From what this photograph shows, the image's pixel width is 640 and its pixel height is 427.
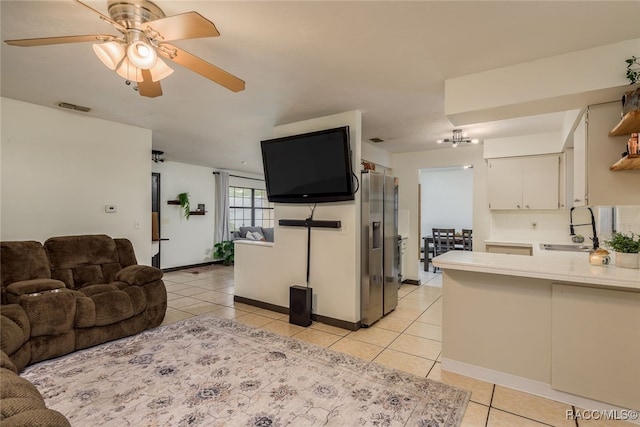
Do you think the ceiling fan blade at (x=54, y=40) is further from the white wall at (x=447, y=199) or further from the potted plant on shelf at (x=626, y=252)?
the white wall at (x=447, y=199)

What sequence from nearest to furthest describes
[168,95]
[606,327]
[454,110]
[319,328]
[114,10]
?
[114,10], [606,327], [454,110], [168,95], [319,328]

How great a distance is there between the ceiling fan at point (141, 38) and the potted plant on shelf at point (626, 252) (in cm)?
295

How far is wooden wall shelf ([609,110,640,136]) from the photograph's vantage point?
190 cm

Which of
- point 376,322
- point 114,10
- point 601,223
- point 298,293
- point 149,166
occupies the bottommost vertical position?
point 376,322

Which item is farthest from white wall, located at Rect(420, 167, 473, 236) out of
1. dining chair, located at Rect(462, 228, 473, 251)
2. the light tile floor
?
the light tile floor

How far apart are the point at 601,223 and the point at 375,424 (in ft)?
12.2

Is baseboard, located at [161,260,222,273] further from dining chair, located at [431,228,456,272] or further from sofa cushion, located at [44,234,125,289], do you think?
dining chair, located at [431,228,456,272]

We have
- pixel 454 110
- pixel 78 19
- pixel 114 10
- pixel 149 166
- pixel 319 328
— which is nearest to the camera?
pixel 114 10

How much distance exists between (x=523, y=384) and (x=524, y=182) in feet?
10.6

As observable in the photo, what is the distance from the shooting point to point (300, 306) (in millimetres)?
3529

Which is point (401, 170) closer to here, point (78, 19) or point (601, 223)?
point (601, 223)

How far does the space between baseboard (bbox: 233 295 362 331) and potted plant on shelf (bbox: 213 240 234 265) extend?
123 inches

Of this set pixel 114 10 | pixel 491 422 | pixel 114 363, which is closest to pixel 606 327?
pixel 491 422

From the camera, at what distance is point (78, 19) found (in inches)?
72.1
